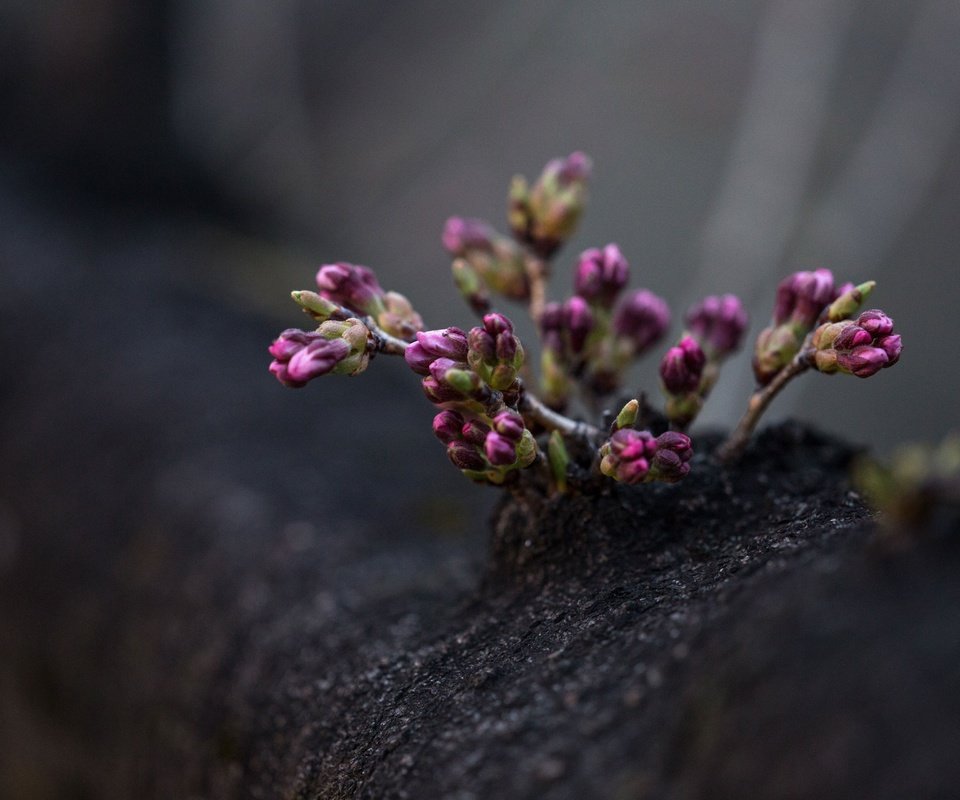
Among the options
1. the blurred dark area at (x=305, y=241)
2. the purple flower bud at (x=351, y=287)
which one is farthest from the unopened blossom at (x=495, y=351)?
the blurred dark area at (x=305, y=241)

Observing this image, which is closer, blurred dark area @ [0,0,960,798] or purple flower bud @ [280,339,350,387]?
purple flower bud @ [280,339,350,387]

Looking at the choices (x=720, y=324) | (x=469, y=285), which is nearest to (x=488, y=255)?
(x=469, y=285)

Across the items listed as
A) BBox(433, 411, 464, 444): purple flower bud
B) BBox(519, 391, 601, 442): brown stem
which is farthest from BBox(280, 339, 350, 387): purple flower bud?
BBox(519, 391, 601, 442): brown stem

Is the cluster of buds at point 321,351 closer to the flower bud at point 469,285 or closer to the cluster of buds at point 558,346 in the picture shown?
the cluster of buds at point 558,346

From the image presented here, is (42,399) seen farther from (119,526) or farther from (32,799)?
(32,799)

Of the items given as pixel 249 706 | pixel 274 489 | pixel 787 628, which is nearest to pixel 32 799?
pixel 274 489

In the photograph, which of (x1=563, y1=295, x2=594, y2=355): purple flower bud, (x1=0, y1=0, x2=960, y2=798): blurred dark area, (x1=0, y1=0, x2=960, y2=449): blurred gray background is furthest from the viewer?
(x1=0, y1=0, x2=960, y2=449): blurred gray background

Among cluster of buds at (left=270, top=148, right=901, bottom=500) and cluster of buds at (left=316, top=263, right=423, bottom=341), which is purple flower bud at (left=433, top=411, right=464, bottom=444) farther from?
cluster of buds at (left=316, top=263, right=423, bottom=341)

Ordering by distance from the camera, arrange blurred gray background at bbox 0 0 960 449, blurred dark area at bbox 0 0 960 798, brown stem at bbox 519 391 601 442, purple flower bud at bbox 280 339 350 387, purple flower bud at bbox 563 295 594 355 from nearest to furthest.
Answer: purple flower bud at bbox 280 339 350 387 < brown stem at bbox 519 391 601 442 < purple flower bud at bbox 563 295 594 355 < blurred dark area at bbox 0 0 960 798 < blurred gray background at bbox 0 0 960 449

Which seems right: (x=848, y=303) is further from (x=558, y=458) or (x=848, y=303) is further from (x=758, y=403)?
(x=558, y=458)
